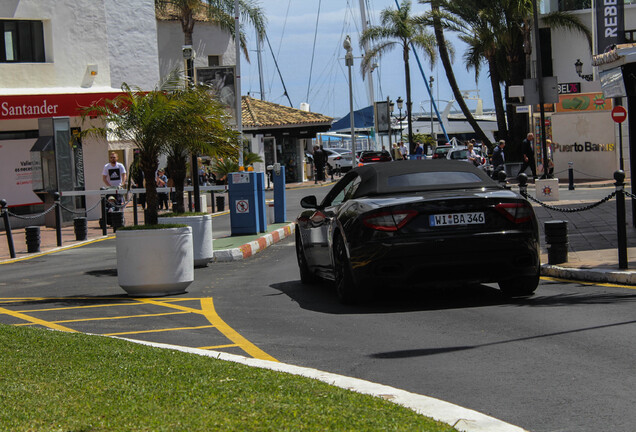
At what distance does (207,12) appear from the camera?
49.4 m

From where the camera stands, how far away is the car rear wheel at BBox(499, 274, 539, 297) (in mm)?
9883

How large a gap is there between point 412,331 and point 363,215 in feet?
5.03

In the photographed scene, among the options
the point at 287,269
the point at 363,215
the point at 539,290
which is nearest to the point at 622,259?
the point at 539,290

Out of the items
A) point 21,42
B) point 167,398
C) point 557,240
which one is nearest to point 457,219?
point 557,240

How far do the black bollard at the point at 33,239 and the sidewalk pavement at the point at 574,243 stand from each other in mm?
231

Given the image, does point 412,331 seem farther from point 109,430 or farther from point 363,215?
point 109,430

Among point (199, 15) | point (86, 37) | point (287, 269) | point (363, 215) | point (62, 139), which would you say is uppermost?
point (199, 15)

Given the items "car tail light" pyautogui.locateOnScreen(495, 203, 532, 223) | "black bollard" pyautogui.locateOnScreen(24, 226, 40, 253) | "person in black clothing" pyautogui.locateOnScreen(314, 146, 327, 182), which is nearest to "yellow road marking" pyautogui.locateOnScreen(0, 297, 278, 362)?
"car tail light" pyautogui.locateOnScreen(495, 203, 532, 223)

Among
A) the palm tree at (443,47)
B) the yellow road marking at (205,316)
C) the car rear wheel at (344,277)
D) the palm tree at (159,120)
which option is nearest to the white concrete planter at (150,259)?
the yellow road marking at (205,316)

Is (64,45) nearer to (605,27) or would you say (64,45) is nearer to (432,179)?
(605,27)

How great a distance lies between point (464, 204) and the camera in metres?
9.19

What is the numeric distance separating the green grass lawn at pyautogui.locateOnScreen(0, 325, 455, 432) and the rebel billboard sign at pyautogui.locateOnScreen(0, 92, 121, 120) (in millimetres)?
19946

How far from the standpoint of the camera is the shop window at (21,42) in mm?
27953

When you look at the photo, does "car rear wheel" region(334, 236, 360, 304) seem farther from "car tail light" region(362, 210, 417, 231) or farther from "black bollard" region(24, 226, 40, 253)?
"black bollard" region(24, 226, 40, 253)
